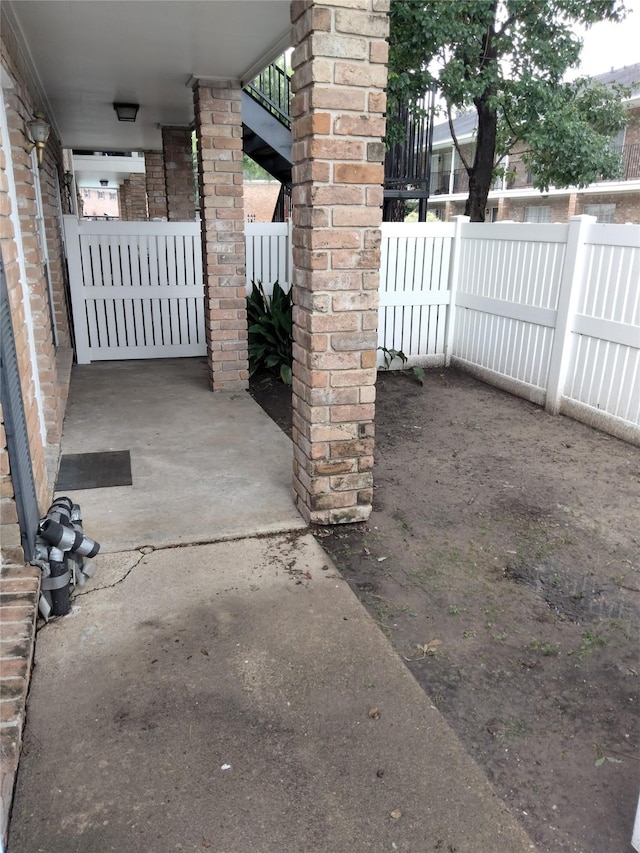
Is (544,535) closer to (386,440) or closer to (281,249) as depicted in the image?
(386,440)

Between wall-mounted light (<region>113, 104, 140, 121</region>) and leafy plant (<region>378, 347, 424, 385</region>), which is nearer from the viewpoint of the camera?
wall-mounted light (<region>113, 104, 140, 121</region>)

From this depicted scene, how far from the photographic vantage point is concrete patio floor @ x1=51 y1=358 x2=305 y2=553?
3.44 m

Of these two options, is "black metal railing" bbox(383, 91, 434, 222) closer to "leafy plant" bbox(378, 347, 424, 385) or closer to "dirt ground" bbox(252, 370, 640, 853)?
"leafy plant" bbox(378, 347, 424, 385)

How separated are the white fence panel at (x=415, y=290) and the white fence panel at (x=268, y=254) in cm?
Answer: 134

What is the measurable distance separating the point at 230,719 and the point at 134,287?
6.41 metres

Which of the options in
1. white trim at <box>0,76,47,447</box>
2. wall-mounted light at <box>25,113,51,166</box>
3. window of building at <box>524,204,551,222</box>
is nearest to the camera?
white trim at <box>0,76,47,447</box>

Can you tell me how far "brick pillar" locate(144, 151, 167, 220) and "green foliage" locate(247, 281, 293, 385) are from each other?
5.25 meters

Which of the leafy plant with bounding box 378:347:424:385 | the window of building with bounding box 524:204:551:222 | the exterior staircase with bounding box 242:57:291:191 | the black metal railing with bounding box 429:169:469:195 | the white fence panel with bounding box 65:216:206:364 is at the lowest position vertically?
the leafy plant with bounding box 378:347:424:385

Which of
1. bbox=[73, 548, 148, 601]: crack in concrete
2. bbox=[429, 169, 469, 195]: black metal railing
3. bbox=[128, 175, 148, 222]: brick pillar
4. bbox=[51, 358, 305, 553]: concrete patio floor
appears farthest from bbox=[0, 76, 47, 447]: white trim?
bbox=[429, 169, 469, 195]: black metal railing

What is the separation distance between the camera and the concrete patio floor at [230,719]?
1.73 metres

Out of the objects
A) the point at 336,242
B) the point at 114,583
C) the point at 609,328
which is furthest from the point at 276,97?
the point at 114,583

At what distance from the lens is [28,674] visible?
225 cm

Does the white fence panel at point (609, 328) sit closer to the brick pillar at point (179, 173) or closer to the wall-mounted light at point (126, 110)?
the wall-mounted light at point (126, 110)

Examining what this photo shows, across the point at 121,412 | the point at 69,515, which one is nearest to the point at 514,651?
the point at 69,515
